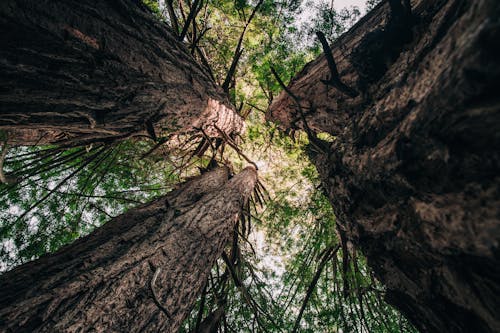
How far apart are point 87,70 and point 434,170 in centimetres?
209

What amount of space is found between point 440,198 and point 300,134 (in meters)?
3.90

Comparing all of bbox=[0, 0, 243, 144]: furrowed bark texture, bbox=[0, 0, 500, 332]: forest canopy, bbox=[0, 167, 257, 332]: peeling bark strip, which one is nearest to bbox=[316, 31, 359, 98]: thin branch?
bbox=[0, 0, 500, 332]: forest canopy

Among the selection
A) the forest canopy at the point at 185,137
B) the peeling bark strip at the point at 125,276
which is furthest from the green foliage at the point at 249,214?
the peeling bark strip at the point at 125,276

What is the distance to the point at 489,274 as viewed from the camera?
31.5 inches

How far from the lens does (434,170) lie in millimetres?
969

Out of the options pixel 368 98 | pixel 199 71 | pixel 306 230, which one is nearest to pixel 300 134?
Result: pixel 306 230

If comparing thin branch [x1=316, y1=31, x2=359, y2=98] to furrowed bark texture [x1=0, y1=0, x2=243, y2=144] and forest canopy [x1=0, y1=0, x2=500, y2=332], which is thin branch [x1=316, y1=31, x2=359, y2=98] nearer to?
forest canopy [x1=0, y1=0, x2=500, y2=332]

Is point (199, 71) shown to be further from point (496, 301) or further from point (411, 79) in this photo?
point (496, 301)

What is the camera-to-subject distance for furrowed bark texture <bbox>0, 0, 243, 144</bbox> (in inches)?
49.1

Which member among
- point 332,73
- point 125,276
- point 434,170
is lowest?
point 125,276

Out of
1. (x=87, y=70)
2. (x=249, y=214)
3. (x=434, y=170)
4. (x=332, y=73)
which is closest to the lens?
(x=434, y=170)

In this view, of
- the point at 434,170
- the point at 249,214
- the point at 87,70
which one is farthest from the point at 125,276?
the point at 249,214

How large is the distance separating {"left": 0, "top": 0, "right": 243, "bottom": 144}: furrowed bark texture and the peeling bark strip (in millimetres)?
973

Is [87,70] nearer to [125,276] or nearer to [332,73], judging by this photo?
[125,276]
